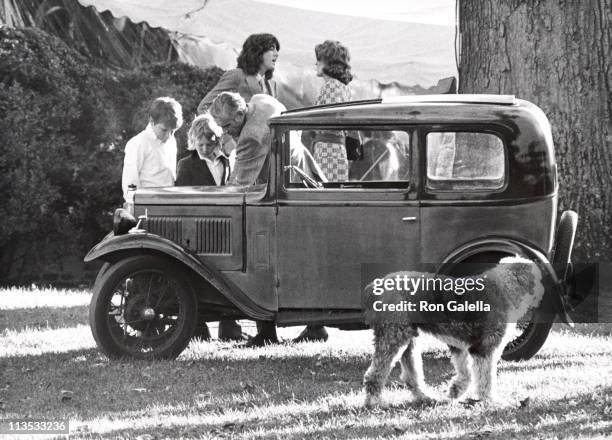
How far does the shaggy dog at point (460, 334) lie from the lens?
19.1ft

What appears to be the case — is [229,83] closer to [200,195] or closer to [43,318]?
[200,195]

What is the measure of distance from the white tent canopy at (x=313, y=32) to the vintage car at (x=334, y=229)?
6624mm

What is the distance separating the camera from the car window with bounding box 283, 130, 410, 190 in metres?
7.20

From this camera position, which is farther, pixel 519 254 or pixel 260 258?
pixel 260 258

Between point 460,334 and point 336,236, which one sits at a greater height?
point 336,236

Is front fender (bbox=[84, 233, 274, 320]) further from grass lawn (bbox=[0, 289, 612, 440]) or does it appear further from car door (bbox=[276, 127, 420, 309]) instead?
grass lawn (bbox=[0, 289, 612, 440])

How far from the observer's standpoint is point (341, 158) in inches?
322

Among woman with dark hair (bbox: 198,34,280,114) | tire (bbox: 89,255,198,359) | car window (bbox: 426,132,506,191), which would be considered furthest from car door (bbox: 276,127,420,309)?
woman with dark hair (bbox: 198,34,280,114)

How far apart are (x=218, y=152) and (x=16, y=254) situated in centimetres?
567

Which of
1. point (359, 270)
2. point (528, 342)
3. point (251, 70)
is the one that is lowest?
point (528, 342)

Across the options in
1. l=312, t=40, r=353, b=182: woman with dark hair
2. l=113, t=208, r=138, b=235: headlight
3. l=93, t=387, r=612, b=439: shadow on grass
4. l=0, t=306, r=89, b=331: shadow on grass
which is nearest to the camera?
l=93, t=387, r=612, b=439: shadow on grass

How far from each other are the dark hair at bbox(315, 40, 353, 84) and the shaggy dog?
3068 millimetres

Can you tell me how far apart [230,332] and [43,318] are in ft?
6.56

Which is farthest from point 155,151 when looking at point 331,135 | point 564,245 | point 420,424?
point 420,424
